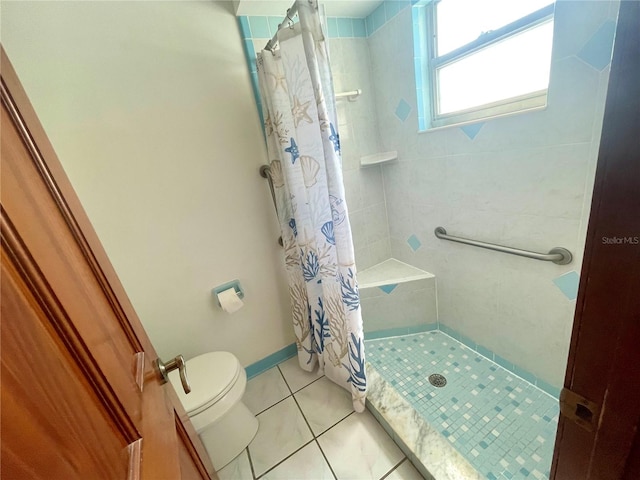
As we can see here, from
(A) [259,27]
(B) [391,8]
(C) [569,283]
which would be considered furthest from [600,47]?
(A) [259,27]

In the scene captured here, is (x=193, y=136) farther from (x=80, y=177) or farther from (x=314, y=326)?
(x=314, y=326)

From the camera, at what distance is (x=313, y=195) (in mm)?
1181

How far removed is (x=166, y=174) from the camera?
1.27m

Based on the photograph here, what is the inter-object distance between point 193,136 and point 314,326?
1211 millimetres

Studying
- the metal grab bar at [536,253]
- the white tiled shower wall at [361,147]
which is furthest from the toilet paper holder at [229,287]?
the metal grab bar at [536,253]

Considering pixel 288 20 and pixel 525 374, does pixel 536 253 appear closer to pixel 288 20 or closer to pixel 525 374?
pixel 525 374

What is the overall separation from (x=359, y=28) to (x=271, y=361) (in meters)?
2.27

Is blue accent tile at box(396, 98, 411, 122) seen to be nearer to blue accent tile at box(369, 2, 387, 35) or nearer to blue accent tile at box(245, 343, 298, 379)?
blue accent tile at box(369, 2, 387, 35)

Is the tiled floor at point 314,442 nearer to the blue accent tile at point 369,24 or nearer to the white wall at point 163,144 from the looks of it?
the white wall at point 163,144

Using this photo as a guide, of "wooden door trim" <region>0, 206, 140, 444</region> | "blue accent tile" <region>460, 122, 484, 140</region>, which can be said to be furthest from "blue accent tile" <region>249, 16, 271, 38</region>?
"wooden door trim" <region>0, 206, 140, 444</region>

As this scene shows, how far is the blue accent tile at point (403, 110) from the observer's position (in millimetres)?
1617

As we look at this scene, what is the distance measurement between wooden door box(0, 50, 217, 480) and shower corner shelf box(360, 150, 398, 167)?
5.22 feet

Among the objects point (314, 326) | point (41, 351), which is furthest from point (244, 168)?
point (41, 351)

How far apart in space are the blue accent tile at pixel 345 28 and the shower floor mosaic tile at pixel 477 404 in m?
2.08
